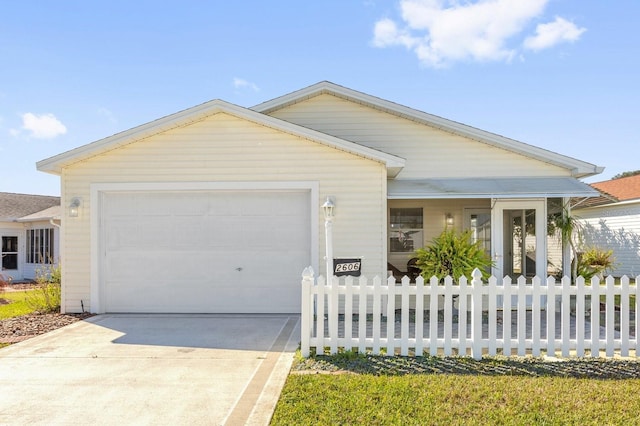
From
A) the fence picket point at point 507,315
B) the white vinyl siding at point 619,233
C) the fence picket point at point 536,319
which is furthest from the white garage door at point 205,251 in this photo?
the white vinyl siding at point 619,233

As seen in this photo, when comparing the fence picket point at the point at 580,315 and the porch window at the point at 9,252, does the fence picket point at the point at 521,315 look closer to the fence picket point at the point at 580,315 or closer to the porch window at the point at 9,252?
the fence picket point at the point at 580,315

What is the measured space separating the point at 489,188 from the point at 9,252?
1936cm

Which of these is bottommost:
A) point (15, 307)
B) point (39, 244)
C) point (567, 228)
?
point (15, 307)

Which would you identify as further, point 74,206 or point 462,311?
point 74,206

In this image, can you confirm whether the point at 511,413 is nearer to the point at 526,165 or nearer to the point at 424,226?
the point at 526,165

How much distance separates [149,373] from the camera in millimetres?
5152

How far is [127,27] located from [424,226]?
36.5 ft

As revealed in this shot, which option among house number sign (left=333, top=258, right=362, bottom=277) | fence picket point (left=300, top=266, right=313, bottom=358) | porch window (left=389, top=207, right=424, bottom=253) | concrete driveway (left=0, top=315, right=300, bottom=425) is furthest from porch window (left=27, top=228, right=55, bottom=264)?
fence picket point (left=300, top=266, right=313, bottom=358)

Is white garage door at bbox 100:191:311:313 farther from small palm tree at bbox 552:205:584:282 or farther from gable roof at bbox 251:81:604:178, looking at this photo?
small palm tree at bbox 552:205:584:282

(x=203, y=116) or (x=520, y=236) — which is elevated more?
(x=203, y=116)

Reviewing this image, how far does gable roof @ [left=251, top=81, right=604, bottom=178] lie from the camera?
411 inches

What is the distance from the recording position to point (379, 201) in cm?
869

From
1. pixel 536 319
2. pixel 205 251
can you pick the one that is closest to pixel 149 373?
pixel 205 251

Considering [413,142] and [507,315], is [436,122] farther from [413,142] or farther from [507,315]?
[507,315]
